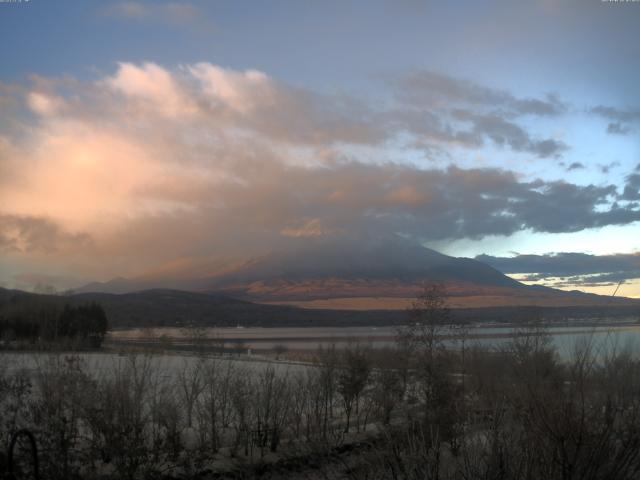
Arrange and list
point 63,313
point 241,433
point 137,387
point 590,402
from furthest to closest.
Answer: point 63,313 → point 241,433 → point 137,387 → point 590,402

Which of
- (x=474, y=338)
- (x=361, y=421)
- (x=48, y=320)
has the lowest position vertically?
(x=361, y=421)

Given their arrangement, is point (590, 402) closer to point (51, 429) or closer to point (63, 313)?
point (51, 429)

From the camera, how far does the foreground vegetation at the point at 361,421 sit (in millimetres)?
7477

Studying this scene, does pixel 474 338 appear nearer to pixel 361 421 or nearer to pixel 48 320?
pixel 361 421

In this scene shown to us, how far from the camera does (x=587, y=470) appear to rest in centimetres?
700

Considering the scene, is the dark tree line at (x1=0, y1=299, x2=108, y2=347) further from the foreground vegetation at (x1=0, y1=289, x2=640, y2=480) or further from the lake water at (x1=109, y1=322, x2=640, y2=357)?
the foreground vegetation at (x1=0, y1=289, x2=640, y2=480)

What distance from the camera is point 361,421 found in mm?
29156

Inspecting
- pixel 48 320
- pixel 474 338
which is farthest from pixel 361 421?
pixel 48 320

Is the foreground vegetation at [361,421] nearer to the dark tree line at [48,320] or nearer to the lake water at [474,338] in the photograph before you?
the lake water at [474,338]

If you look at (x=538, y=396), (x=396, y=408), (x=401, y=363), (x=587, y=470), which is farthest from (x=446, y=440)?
(x=401, y=363)

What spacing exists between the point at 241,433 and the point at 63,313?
60.6m

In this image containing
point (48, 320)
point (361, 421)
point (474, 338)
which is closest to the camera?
point (361, 421)

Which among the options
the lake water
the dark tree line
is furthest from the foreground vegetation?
the dark tree line

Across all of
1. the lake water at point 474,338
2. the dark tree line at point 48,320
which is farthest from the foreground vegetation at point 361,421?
the dark tree line at point 48,320
